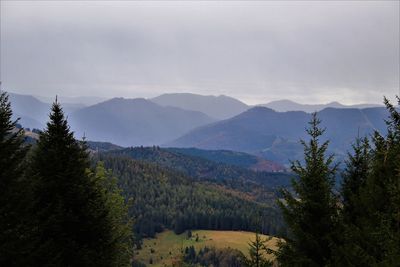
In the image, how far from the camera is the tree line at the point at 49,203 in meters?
17.2

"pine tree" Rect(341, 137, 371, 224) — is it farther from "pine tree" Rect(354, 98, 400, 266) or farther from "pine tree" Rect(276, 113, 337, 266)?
"pine tree" Rect(354, 98, 400, 266)

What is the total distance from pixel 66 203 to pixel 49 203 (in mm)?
819

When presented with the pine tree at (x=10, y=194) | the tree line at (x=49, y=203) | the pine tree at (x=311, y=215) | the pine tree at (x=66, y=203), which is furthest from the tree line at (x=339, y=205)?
the pine tree at (x=10, y=194)

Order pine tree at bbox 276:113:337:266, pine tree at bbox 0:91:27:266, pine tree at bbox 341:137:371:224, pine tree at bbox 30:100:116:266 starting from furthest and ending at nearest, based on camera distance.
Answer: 1. pine tree at bbox 341:137:371:224
2. pine tree at bbox 276:113:337:266
3. pine tree at bbox 30:100:116:266
4. pine tree at bbox 0:91:27:266

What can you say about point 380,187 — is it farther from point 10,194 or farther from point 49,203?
point 10,194

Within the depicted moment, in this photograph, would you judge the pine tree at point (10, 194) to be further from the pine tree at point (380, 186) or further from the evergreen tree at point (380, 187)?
the pine tree at point (380, 186)

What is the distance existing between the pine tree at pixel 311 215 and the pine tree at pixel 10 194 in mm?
12514

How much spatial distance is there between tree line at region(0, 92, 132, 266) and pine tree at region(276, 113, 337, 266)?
9.57m

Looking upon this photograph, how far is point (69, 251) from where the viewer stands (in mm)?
20406

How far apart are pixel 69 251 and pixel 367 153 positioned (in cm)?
1674

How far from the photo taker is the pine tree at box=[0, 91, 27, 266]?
645 inches

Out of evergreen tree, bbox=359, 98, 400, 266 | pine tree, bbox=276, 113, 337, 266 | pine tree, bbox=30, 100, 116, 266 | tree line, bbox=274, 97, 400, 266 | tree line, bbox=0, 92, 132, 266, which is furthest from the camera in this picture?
pine tree, bbox=276, 113, 337, 266

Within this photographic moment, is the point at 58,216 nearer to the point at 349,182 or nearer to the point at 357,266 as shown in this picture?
the point at 357,266

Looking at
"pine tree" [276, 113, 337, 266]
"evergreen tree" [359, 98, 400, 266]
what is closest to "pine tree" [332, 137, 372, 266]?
"evergreen tree" [359, 98, 400, 266]
